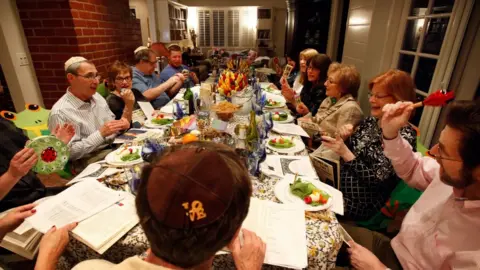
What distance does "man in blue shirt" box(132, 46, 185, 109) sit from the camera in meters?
2.93

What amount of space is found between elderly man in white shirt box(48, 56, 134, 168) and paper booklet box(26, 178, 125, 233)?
0.63 metres

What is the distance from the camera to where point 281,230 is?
0.92 metres

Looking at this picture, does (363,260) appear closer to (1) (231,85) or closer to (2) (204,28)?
(1) (231,85)

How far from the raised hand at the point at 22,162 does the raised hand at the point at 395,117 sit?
63.2 inches


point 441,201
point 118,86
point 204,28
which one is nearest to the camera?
point 441,201

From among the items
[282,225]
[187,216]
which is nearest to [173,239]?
[187,216]

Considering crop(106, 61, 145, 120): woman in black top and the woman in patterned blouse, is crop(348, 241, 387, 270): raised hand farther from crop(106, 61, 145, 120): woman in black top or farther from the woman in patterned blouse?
crop(106, 61, 145, 120): woman in black top

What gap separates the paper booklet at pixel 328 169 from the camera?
4.26 ft

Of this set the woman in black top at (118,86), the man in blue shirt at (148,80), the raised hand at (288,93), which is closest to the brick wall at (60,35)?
the man in blue shirt at (148,80)

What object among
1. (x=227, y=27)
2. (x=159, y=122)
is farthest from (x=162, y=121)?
(x=227, y=27)

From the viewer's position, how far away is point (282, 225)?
37.1 inches

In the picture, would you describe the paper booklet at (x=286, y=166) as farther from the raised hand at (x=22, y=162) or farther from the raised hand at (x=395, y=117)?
the raised hand at (x=22, y=162)

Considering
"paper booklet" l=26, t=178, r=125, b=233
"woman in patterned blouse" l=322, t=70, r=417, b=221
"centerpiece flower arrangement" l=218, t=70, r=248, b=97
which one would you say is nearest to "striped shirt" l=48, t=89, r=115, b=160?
"paper booklet" l=26, t=178, r=125, b=233

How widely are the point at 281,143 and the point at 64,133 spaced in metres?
1.30
